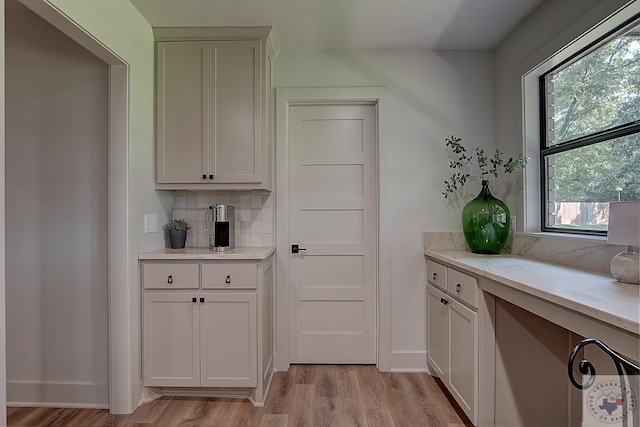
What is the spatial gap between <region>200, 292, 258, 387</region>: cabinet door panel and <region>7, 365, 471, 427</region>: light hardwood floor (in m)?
0.18

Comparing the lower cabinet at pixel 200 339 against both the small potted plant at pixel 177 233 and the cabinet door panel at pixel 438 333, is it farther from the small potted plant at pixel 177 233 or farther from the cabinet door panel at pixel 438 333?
the cabinet door panel at pixel 438 333

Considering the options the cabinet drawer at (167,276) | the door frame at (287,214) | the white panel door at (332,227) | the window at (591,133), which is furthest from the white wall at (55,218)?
the window at (591,133)

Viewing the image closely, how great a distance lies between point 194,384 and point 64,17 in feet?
6.83

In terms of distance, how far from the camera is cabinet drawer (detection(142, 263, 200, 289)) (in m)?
2.25

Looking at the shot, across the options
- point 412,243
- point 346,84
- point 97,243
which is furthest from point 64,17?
point 412,243

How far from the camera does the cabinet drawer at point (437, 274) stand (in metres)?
2.35

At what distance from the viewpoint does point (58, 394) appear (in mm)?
2223

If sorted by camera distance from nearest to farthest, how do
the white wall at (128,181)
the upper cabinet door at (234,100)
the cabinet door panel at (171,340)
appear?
the white wall at (128,181)
the cabinet door panel at (171,340)
the upper cabinet door at (234,100)

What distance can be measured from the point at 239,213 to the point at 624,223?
2.28 meters

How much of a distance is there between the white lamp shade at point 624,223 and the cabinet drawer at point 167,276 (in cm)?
214

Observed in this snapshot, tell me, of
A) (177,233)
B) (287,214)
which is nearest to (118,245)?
(177,233)

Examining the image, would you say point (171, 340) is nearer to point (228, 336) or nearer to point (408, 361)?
point (228, 336)

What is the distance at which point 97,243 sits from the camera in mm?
2205

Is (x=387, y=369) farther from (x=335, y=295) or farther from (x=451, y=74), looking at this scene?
(x=451, y=74)
